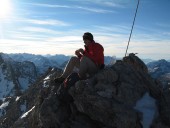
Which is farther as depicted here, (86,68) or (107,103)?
(86,68)

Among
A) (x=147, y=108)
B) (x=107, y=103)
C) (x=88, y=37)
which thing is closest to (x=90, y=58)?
(x=88, y=37)

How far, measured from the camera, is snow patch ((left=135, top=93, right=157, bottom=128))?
672 inches

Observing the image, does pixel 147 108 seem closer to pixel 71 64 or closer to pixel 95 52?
pixel 95 52

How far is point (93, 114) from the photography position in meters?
17.4

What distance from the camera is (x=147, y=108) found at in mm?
17719

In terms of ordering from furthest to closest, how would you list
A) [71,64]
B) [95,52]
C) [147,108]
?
[71,64], [95,52], [147,108]

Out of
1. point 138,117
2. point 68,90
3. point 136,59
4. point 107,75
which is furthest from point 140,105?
point 136,59

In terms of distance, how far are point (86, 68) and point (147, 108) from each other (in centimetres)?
454

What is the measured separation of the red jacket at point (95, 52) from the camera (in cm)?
1931

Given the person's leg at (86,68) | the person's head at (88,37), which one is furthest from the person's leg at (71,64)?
the person's head at (88,37)

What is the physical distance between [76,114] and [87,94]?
5.47ft

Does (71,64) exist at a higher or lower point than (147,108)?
higher

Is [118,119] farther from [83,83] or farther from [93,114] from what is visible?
[83,83]

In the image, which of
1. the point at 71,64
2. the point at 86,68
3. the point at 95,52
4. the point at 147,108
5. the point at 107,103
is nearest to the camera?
the point at 107,103
